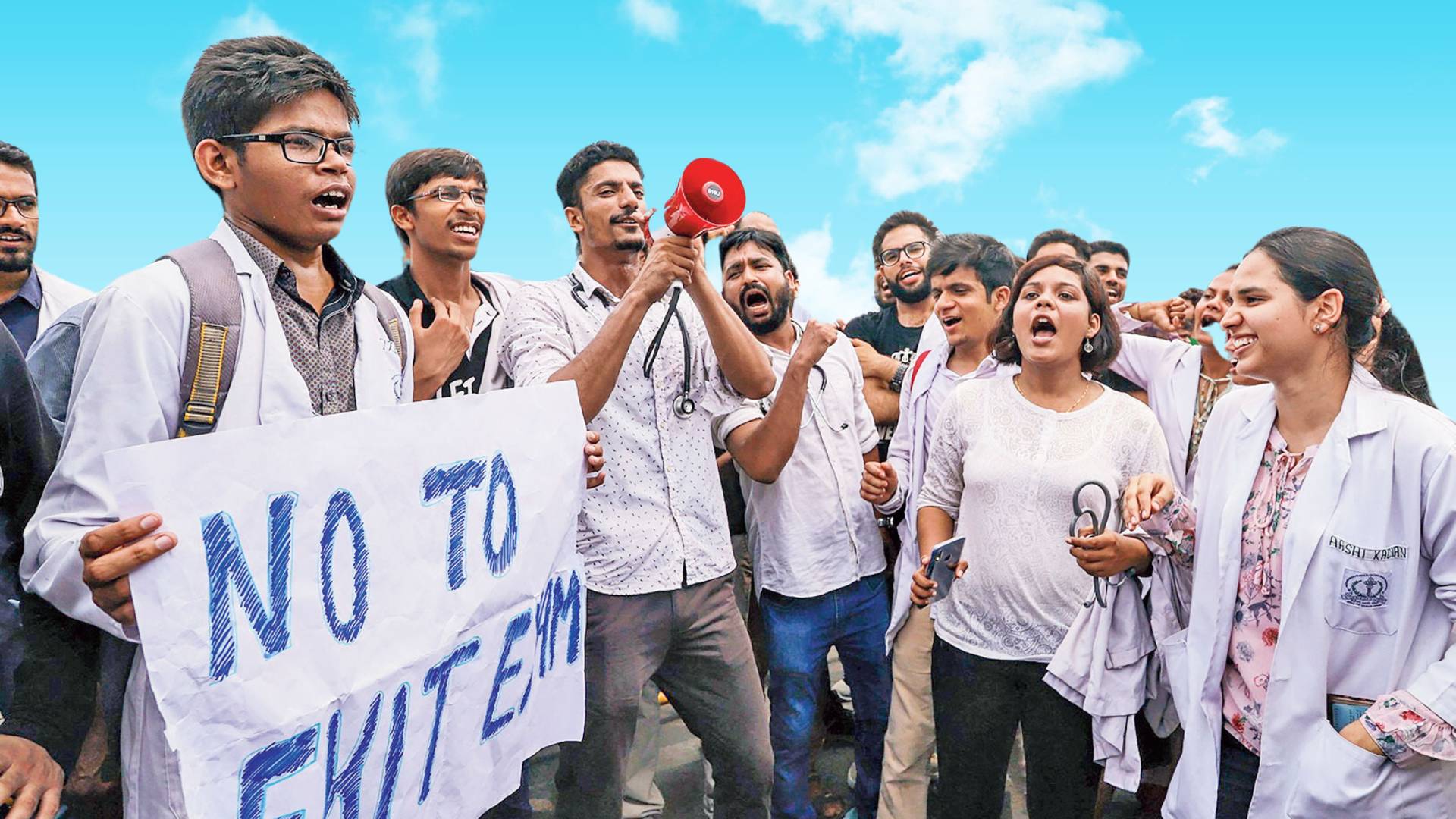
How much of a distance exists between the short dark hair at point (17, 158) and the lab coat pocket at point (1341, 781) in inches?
209

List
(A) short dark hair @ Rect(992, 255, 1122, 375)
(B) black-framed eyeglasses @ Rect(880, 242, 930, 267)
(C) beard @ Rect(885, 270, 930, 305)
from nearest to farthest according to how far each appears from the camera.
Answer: (A) short dark hair @ Rect(992, 255, 1122, 375), (C) beard @ Rect(885, 270, 930, 305), (B) black-framed eyeglasses @ Rect(880, 242, 930, 267)

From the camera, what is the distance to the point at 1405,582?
225cm

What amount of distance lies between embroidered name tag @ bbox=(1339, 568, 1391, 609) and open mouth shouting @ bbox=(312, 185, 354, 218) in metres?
2.59

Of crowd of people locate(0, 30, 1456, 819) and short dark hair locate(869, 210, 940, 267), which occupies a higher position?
short dark hair locate(869, 210, 940, 267)

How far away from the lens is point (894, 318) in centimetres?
512

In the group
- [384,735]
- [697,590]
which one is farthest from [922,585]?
[384,735]

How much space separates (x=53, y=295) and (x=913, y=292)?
4.31 meters

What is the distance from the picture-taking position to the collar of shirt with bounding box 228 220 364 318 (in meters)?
1.93

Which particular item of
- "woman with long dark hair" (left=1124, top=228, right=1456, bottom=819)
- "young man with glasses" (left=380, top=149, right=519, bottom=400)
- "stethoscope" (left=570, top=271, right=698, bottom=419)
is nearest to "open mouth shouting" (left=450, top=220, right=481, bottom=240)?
"young man with glasses" (left=380, top=149, right=519, bottom=400)

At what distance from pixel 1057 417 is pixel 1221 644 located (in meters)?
0.87

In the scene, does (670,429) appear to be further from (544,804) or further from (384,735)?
(544,804)

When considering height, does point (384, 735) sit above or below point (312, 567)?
below

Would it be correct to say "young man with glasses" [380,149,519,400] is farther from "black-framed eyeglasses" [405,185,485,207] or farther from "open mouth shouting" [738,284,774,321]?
"open mouth shouting" [738,284,774,321]

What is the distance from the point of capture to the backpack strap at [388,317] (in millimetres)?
2227
